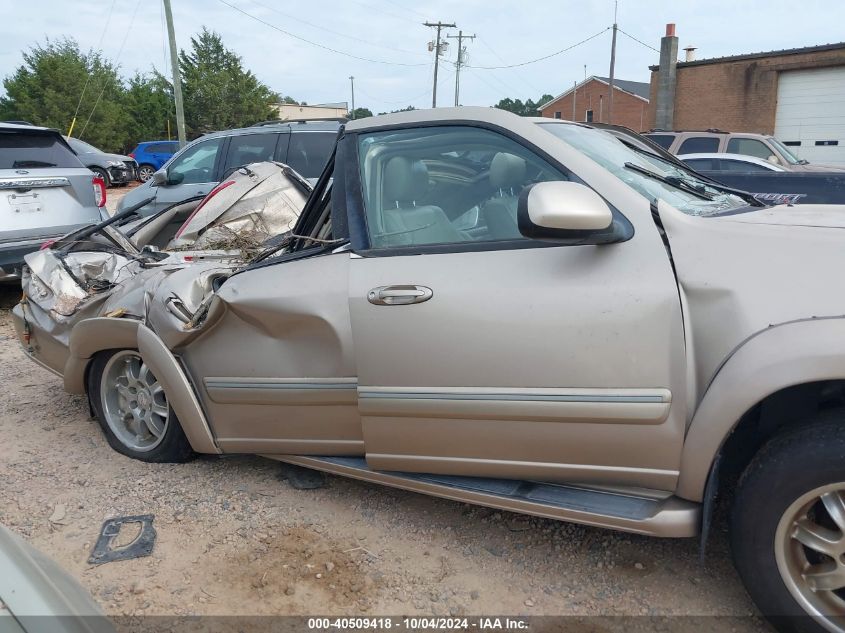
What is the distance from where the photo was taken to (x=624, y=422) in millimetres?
2264

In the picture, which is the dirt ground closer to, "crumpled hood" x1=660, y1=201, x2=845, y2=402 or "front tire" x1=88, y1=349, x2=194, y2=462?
"front tire" x1=88, y1=349, x2=194, y2=462

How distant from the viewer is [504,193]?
2.72 metres

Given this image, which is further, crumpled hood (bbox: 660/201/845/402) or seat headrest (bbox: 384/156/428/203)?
seat headrest (bbox: 384/156/428/203)

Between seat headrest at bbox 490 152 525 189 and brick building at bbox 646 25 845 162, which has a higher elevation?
brick building at bbox 646 25 845 162

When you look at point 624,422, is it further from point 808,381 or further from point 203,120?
point 203,120

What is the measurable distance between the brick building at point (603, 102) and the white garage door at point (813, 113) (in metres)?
15.7

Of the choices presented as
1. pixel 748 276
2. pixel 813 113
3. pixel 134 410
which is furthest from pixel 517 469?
pixel 813 113

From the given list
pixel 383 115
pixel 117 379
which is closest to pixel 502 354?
pixel 383 115

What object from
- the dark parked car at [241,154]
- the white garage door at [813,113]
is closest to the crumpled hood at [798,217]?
the dark parked car at [241,154]

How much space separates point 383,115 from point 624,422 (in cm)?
171

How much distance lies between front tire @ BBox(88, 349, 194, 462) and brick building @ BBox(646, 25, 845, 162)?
25399mm

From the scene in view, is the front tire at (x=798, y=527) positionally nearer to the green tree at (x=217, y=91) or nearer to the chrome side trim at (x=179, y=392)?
the chrome side trim at (x=179, y=392)

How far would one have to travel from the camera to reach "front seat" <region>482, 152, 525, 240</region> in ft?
8.57

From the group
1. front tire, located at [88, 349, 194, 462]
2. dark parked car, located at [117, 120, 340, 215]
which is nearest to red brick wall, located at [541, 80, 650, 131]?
dark parked car, located at [117, 120, 340, 215]
